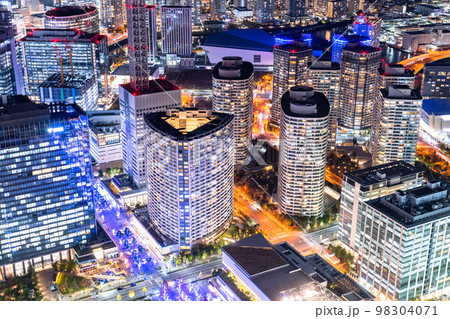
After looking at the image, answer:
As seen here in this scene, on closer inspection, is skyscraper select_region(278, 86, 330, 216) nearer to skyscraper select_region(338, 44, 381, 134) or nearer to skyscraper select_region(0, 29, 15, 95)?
skyscraper select_region(338, 44, 381, 134)

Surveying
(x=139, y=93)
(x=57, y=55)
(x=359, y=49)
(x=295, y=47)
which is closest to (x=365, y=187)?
(x=139, y=93)

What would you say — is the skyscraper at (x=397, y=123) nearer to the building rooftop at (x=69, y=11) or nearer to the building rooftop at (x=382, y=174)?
the building rooftop at (x=382, y=174)

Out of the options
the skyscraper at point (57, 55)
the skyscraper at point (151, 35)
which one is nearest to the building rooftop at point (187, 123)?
the skyscraper at point (57, 55)

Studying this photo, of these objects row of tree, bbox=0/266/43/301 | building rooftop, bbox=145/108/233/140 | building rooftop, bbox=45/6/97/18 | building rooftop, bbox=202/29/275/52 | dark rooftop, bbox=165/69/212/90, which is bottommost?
row of tree, bbox=0/266/43/301

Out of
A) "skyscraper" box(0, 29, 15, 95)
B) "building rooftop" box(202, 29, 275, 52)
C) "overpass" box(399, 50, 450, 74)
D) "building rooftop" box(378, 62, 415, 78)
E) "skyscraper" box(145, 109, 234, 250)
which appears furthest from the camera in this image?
"overpass" box(399, 50, 450, 74)

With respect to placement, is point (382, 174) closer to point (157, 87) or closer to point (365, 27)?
point (157, 87)

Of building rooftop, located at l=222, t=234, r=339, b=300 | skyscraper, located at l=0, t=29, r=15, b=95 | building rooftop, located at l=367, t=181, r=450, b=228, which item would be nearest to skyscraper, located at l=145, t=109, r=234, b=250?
building rooftop, located at l=222, t=234, r=339, b=300

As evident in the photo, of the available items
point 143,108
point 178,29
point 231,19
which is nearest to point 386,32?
point 231,19
